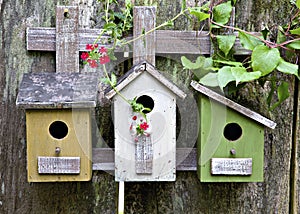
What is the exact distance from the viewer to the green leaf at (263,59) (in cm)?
116

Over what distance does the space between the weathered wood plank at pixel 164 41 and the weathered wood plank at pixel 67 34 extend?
2 centimetres

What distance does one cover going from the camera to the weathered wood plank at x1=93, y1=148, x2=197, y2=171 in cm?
136

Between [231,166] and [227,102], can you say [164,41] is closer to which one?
[227,102]

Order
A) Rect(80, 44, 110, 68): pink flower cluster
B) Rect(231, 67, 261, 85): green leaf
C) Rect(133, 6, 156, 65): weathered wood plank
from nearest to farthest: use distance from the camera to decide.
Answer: Rect(231, 67, 261, 85): green leaf → Rect(80, 44, 110, 68): pink flower cluster → Rect(133, 6, 156, 65): weathered wood plank

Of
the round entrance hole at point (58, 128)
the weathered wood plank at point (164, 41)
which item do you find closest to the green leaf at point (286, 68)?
the weathered wood plank at point (164, 41)

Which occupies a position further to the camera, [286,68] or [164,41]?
[164,41]

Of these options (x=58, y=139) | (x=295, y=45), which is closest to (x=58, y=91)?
(x=58, y=139)

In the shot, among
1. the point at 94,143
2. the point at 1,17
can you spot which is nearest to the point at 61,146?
the point at 94,143

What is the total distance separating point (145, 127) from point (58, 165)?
0.23 metres

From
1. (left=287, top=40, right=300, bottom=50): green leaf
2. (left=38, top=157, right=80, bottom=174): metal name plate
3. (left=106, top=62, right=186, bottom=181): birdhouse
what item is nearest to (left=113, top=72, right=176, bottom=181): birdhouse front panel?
(left=106, top=62, right=186, bottom=181): birdhouse

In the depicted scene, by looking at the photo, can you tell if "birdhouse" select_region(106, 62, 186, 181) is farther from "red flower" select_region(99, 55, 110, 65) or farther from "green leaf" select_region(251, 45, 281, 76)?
"green leaf" select_region(251, 45, 281, 76)

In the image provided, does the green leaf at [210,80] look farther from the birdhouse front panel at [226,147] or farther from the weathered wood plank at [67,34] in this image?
the weathered wood plank at [67,34]

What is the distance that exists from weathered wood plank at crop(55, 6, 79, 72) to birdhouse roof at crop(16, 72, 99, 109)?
0.09 m

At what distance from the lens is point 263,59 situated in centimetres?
116
